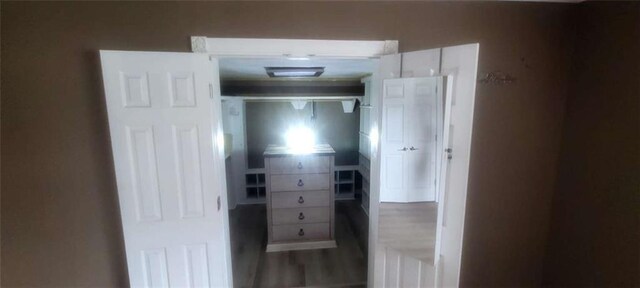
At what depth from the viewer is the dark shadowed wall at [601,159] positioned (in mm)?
1302

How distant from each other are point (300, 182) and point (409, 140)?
1508 millimetres

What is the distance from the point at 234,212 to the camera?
389 cm

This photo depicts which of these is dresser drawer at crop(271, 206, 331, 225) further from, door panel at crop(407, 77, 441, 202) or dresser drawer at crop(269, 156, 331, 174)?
door panel at crop(407, 77, 441, 202)

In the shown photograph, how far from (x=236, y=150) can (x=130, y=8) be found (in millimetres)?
2775

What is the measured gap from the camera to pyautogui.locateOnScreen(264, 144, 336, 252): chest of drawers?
2.74 meters

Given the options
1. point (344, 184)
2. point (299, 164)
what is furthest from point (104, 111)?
point (344, 184)

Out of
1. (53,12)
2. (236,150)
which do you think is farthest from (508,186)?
(236,150)

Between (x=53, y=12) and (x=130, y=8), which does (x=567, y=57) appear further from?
(x=53, y=12)

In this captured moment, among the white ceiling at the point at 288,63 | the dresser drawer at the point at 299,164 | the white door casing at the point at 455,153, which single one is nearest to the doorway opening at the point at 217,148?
the white door casing at the point at 455,153

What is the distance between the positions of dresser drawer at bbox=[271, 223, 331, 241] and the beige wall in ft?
4.81

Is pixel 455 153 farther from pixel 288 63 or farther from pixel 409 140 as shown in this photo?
pixel 288 63

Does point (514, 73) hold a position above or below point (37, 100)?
above

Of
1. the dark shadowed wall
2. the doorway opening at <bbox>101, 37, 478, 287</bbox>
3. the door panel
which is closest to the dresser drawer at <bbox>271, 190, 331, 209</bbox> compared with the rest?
the doorway opening at <bbox>101, 37, 478, 287</bbox>

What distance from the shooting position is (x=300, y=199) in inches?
111
